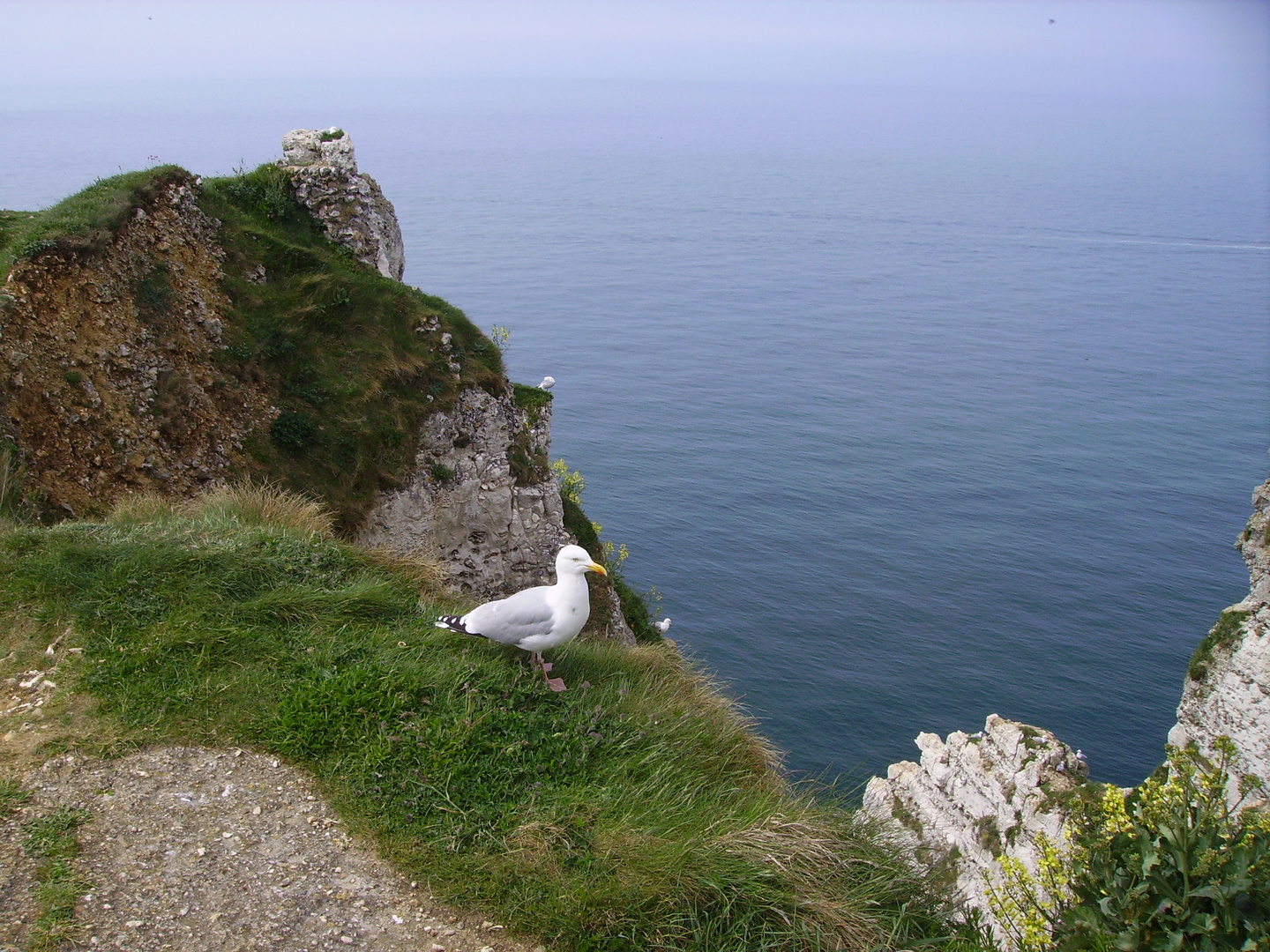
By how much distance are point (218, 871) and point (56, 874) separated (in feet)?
3.44

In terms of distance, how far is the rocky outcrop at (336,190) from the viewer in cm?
2622

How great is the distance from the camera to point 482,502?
83.8ft

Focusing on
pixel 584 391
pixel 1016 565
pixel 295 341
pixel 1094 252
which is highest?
pixel 1094 252

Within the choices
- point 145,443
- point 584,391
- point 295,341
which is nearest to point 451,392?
point 295,341

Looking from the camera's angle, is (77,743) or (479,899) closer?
(479,899)

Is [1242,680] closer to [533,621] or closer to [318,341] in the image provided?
[533,621]

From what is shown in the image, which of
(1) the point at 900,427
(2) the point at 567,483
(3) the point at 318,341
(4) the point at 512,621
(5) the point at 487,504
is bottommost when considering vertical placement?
(1) the point at 900,427

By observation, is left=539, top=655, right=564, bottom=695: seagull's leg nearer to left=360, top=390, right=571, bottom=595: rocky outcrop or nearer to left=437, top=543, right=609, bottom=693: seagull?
left=437, top=543, right=609, bottom=693: seagull

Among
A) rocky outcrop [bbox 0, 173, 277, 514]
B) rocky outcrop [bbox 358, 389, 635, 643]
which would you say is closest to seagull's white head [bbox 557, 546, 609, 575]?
rocky outcrop [bbox 0, 173, 277, 514]

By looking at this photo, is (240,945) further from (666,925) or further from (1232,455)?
(1232,455)

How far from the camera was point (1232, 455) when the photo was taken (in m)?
56.1

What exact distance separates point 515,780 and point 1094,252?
12652 centimetres

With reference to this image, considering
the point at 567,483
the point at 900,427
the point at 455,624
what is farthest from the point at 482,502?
the point at 900,427

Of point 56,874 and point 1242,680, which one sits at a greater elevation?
point 56,874
